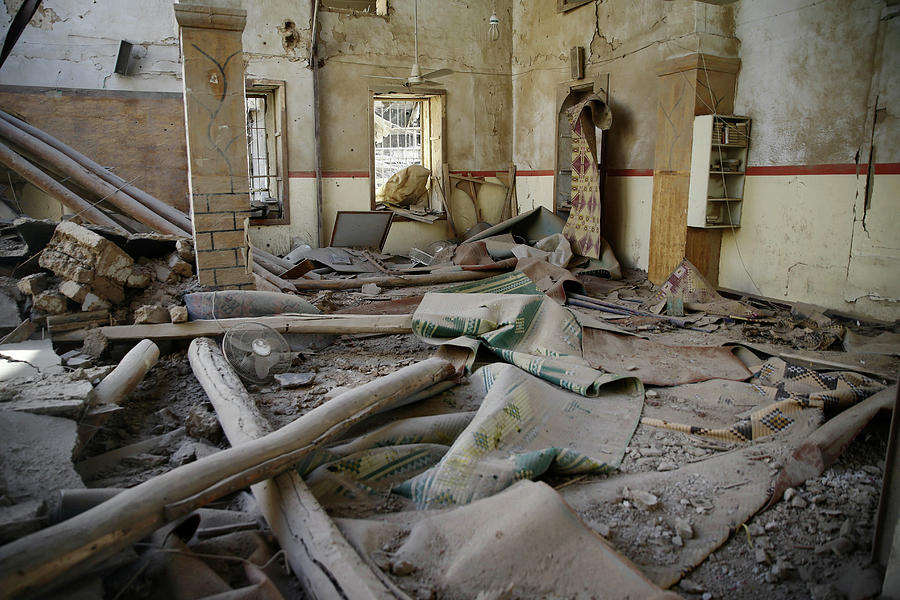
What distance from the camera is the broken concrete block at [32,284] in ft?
13.7

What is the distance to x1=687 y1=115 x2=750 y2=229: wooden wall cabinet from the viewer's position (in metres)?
6.55

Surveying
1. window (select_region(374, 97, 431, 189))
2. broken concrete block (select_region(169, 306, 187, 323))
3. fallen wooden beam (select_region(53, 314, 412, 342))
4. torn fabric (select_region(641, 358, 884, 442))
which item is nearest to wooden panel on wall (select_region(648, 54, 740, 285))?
torn fabric (select_region(641, 358, 884, 442))

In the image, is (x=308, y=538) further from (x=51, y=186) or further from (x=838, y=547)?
(x=51, y=186)

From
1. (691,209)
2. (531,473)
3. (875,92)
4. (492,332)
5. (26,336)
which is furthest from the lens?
(691,209)

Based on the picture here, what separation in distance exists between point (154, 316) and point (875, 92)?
641 cm

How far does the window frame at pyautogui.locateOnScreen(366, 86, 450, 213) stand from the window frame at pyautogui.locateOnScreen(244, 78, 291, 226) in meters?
1.38

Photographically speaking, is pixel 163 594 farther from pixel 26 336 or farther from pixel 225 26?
pixel 225 26

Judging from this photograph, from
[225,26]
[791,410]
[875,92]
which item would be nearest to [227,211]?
[225,26]

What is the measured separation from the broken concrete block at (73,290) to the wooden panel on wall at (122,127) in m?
4.85

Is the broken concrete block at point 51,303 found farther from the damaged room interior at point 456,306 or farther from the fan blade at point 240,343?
the fan blade at point 240,343

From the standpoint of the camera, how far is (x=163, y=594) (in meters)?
1.80

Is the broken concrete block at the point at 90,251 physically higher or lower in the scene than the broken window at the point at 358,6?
lower

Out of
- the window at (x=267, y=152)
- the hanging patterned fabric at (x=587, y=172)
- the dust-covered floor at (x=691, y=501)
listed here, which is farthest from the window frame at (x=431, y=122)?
the dust-covered floor at (x=691, y=501)

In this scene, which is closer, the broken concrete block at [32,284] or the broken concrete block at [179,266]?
the broken concrete block at [32,284]
